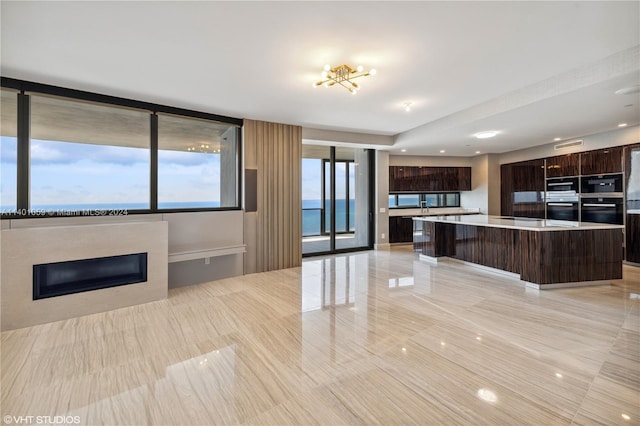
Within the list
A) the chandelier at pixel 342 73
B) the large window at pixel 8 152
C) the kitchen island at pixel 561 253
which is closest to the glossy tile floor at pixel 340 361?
the kitchen island at pixel 561 253

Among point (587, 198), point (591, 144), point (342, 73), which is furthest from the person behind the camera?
point (587, 198)

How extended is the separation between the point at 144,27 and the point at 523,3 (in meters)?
3.19

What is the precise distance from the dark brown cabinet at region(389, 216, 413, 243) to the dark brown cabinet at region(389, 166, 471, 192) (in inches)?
34.2

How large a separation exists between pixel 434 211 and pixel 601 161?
3.89 meters

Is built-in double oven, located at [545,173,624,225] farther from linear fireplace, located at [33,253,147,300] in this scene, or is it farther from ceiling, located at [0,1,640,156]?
linear fireplace, located at [33,253,147,300]

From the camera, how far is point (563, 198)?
6.75m

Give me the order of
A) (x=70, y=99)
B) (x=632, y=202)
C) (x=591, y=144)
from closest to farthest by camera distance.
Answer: (x=70, y=99) < (x=632, y=202) < (x=591, y=144)

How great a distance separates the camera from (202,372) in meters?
2.24

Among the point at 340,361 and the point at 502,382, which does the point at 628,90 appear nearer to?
the point at 502,382

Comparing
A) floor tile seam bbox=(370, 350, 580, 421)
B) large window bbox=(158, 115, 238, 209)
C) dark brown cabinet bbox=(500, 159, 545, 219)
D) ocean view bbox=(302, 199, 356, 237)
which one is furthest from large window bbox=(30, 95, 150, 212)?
dark brown cabinet bbox=(500, 159, 545, 219)

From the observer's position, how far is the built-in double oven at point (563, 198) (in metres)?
6.48

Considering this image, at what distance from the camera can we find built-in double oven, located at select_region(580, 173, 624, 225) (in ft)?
18.5

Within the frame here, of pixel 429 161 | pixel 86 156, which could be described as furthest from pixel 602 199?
pixel 86 156

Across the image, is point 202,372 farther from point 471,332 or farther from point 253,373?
point 471,332
